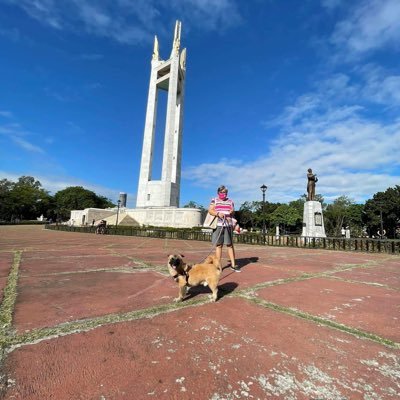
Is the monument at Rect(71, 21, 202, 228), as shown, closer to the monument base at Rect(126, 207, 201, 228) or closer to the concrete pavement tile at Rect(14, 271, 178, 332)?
the monument base at Rect(126, 207, 201, 228)

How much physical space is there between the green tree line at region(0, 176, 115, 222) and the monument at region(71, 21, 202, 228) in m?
22.9

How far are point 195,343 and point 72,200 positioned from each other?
290 ft

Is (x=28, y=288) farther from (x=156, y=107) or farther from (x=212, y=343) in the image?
(x=156, y=107)

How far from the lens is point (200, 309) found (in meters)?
2.44

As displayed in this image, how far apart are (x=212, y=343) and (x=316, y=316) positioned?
3.61 feet

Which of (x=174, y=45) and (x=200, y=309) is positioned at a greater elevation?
(x=174, y=45)

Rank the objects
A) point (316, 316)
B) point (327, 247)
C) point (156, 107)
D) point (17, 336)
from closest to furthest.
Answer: point (17, 336) < point (316, 316) < point (327, 247) < point (156, 107)

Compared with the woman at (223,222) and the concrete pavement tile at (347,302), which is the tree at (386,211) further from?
the concrete pavement tile at (347,302)

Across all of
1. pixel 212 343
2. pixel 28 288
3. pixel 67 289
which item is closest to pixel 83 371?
pixel 212 343

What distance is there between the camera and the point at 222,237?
4.76 m

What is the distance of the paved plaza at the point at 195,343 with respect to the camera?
1.28 m

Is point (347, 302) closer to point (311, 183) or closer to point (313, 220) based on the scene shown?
point (313, 220)

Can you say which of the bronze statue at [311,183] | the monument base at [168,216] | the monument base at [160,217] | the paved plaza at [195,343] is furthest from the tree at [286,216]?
the paved plaza at [195,343]

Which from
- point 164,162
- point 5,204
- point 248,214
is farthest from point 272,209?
point 5,204
